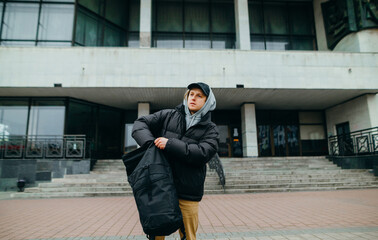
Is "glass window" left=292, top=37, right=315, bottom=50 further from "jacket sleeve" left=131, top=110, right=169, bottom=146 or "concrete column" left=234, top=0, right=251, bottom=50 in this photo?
"jacket sleeve" left=131, top=110, right=169, bottom=146

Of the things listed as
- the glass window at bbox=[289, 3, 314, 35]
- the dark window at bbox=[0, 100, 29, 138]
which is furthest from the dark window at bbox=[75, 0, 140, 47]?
the glass window at bbox=[289, 3, 314, 35]

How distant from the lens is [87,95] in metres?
14.5

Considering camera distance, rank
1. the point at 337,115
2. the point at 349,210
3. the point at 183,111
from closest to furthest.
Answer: the point at 183,111, the point at 349,210, the point at 337,115

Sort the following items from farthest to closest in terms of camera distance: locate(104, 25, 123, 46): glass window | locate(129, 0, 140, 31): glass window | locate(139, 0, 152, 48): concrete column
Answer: locate(129, 0, 140, 31): glass window → locate(104, 25, 123, 46): glass window → locate(139, 0, 152, 48): concrete column

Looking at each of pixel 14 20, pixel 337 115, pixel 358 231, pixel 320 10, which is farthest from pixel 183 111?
pixel 320 10

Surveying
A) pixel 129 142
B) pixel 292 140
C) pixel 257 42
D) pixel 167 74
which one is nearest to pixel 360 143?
pixel 292 140

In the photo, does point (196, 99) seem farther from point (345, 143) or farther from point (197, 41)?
point (197, 41)

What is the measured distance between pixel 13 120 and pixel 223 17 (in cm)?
1599

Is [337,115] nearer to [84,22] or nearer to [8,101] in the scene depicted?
[84,22]

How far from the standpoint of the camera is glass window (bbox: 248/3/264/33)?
62.5ft

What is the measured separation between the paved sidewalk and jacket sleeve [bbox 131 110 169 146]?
8.19 feet

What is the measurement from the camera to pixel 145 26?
605 inches

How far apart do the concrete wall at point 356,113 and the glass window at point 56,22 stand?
18233 millimetres

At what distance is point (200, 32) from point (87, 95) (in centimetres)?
973
